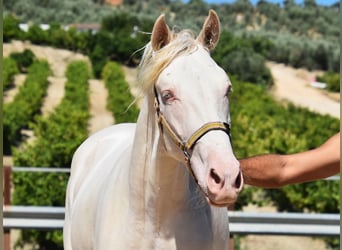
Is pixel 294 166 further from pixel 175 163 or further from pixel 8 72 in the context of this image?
pixel 8 72

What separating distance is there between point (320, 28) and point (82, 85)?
5380 cm

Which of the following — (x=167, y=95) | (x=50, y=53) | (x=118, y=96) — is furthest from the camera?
(x=50, y=53)

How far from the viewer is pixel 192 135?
2.28 meters

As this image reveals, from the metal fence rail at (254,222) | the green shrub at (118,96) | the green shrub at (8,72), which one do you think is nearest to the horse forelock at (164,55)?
the metal fence rail at (254,222)

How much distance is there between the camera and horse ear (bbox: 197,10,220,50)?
101 inches

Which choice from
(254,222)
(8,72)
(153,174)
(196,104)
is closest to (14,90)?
(8,72)

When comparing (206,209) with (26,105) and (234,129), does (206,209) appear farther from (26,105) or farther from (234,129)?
(26,105)

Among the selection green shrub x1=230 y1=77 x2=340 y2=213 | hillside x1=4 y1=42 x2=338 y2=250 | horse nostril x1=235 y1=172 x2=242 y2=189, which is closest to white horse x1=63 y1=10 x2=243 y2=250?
horse nostril x1=235 y1=172 x2=242 y2=189

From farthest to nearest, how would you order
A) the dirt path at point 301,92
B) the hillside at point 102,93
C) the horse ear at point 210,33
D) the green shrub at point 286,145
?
the dirt path at point 301,92 < the green shrub at point 286,145 < the hillside at point 102,93 < the horse ear at point 210,33

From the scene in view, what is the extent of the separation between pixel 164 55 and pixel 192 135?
1.12 feet

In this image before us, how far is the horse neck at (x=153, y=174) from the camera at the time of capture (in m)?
2.64

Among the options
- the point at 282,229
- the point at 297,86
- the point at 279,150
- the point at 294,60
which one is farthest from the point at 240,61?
the point at 282,229

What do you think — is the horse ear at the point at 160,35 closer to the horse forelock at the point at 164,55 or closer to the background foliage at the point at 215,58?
the horse forelock at the point at 164,55

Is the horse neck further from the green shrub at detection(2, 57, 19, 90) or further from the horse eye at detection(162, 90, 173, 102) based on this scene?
the green shrub at detection(2, 57, 19, 90)
